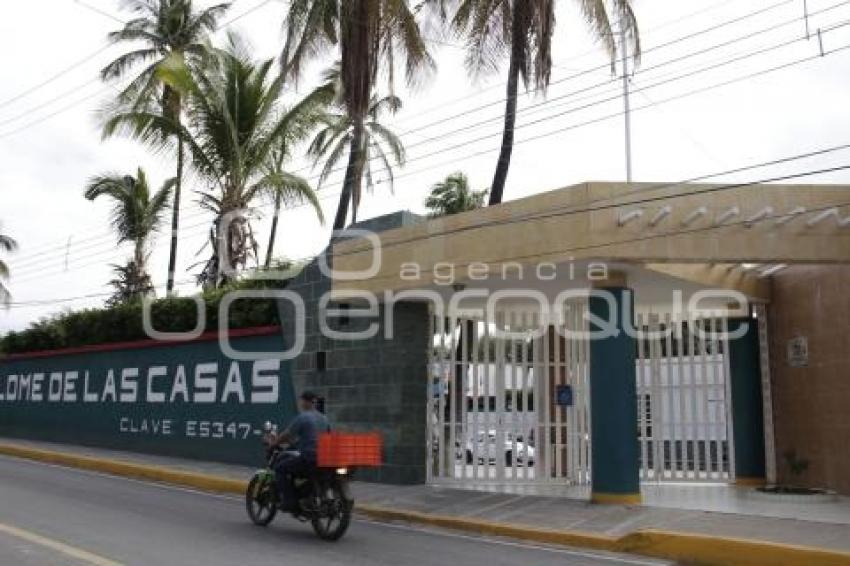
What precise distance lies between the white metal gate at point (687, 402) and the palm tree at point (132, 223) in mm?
18268

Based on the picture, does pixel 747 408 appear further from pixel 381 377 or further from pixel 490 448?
pixel 381 377

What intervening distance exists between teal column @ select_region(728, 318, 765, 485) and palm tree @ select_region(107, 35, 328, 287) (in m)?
10.7

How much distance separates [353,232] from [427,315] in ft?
6.77

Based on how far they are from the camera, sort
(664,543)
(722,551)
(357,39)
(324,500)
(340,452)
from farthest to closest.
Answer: (357,39)
(324,500)
(340,452)
(664,543)
(722,551)

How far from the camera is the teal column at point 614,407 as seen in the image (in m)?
11.5

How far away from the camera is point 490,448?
558 inches

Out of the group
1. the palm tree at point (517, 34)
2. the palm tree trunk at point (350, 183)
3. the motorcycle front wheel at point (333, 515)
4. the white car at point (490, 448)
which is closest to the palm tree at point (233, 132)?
the palm tree trunk at point (350, 183)

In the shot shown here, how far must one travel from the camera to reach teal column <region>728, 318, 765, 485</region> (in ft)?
46.6

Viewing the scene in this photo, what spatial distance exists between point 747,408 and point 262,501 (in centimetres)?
833

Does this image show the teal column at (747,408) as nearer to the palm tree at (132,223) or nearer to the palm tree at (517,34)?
the palm tree at (517,34)

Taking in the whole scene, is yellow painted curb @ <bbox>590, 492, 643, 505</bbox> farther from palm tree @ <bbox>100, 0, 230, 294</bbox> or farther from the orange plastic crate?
palm tree @ <bbox>100, 0, 230, 294</bbox>

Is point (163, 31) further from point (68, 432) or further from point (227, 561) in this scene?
point (227, 561)

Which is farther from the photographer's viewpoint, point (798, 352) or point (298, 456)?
point (798, 352)

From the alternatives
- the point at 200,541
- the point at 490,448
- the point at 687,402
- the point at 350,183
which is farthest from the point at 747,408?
the point at 350,183
